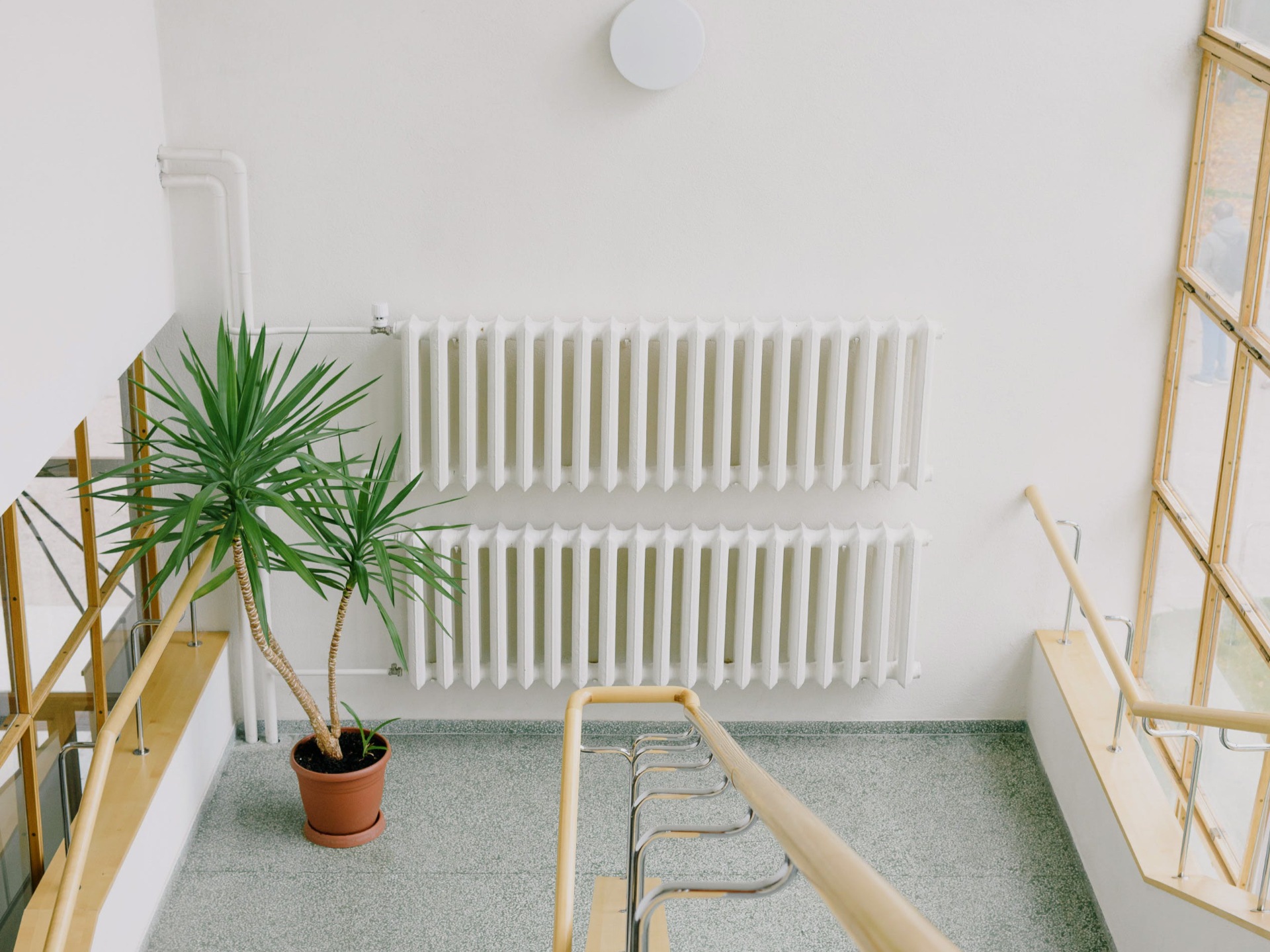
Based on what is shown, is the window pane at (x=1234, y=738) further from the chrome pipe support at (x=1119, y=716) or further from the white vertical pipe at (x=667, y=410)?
the white vertical pipe at (x=667, y=410)

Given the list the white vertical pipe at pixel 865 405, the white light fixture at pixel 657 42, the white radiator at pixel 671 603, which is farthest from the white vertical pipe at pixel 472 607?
the white light fixture at pixel 657 42

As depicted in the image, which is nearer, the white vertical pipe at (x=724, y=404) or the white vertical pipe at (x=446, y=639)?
the white vertical pipe at (x=724, y=404)

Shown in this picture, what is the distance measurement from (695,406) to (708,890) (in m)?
2.72

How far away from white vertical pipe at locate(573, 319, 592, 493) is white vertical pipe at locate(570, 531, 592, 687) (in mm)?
194

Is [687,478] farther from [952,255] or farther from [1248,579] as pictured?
[1248,579]

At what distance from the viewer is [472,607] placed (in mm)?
4465

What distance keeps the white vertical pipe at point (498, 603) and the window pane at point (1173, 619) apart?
2.23 meters

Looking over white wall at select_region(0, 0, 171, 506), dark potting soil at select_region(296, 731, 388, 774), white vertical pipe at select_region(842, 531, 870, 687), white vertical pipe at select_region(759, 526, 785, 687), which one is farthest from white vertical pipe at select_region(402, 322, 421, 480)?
white vertical pipe at select_region(842, 531, 870, 687)

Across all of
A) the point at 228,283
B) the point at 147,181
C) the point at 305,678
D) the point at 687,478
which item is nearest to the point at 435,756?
the point at 305,678

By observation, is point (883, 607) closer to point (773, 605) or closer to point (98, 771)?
point (773, 605)

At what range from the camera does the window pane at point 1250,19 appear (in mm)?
3725

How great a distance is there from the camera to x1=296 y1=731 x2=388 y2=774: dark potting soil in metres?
4.11

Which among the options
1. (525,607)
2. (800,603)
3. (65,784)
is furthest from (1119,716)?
(65,784)

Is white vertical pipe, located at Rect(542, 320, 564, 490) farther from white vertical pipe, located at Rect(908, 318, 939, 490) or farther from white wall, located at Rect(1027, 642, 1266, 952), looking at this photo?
white wall, located at Rect(1027, 642, 1266, 952)
